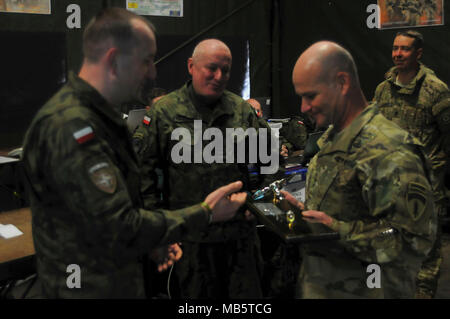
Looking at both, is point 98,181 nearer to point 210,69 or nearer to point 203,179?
point 203,179

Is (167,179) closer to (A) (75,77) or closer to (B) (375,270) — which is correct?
(A) (75,77)

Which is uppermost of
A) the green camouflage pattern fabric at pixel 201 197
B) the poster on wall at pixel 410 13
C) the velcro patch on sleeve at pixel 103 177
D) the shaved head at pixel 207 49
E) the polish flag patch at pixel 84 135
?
the poster on wall at pixel 410 13

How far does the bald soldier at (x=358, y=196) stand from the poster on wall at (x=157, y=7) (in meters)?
3.93

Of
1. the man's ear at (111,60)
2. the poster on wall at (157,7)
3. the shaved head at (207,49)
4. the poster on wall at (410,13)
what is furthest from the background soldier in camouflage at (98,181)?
the poster on wall at (410,13)

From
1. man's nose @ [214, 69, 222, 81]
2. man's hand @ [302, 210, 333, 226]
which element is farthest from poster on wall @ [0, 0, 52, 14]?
man's hand @ [302, 210, 333, 226]

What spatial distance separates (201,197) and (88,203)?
119 centimetres

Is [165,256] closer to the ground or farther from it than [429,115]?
closer to the ground

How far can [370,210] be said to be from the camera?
4.36ft

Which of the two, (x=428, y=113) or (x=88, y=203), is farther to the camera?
(x=428, y=113)

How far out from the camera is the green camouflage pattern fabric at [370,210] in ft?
4.17

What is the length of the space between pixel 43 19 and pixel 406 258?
428 centimetres

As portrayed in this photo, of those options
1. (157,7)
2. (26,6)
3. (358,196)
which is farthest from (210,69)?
(157,7)

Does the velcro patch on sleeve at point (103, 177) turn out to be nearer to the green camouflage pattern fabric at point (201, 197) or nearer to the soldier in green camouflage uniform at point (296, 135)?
the green camouflage pattern fabric at point (201, 197)

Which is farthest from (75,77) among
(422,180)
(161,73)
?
(161,73)
